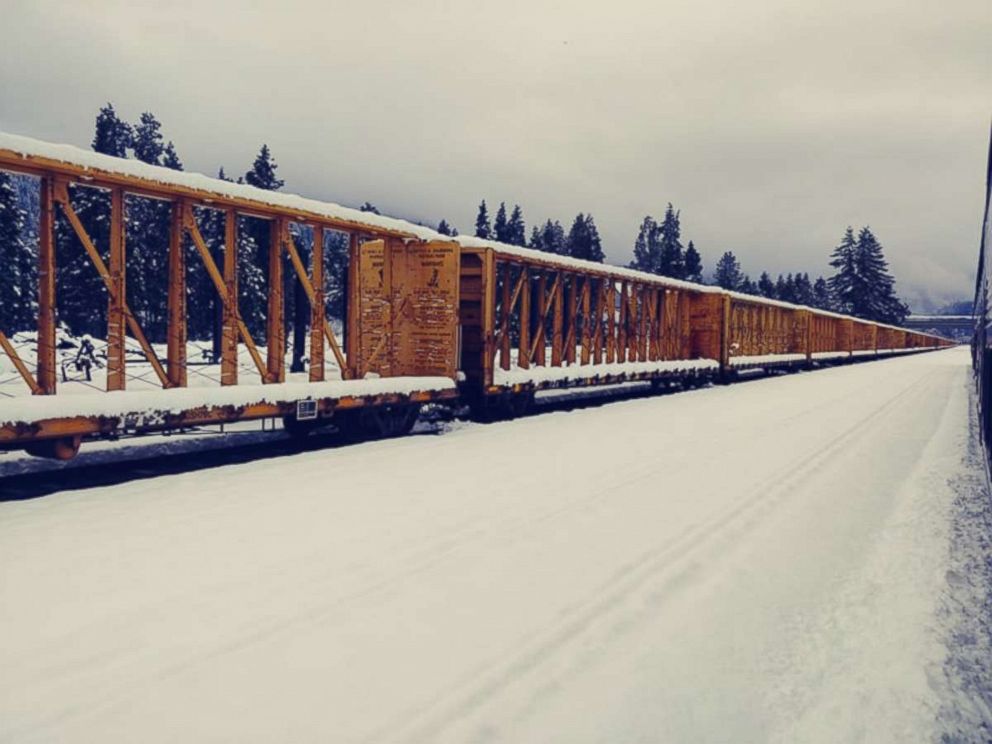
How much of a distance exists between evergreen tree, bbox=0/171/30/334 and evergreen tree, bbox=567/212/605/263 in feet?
172

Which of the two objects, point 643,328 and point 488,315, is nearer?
point 488,315

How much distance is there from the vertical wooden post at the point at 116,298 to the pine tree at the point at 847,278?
105 metres

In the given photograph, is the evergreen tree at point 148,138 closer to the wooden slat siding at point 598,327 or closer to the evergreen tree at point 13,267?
the evergreen tree at point 13,267

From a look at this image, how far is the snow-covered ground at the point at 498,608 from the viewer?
3.40m

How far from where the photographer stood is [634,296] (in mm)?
21891

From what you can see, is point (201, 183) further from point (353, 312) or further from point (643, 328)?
point (643, 328)

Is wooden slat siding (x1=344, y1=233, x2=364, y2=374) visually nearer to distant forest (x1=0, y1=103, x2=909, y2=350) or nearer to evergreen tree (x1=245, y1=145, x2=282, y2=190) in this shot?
distant forest (x1=0, y1=103, x2=909, y2=350)

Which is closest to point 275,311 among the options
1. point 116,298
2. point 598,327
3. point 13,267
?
point 116,298

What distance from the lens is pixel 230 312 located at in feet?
32.0

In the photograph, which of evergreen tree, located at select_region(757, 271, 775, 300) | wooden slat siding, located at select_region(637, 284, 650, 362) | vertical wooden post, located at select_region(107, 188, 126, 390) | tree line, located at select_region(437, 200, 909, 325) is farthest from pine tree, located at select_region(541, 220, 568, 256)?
vertical wooden post, located at select_region(107, 188, 126, 390)

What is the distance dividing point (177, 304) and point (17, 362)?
2.17 metres

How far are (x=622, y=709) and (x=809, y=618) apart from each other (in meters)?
1.83

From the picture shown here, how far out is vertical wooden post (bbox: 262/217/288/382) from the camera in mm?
10273

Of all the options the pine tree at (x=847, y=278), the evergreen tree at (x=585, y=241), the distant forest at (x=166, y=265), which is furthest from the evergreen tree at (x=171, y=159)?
the pine tree at (x=847, y=278)
